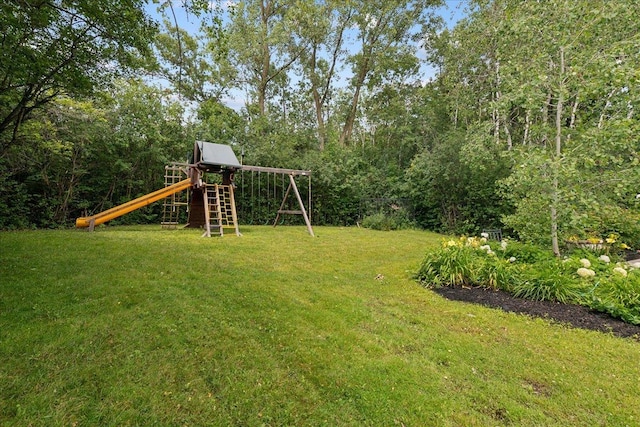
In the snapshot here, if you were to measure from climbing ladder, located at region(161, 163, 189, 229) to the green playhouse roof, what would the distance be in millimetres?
1407

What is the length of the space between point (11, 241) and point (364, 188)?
10.5m

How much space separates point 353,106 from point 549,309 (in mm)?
15485

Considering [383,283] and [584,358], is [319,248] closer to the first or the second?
[383,283]

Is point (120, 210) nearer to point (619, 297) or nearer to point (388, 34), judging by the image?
point (619, 297)

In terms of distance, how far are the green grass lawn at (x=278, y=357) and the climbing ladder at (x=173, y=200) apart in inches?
220

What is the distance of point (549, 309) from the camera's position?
325cm

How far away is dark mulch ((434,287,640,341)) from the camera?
284 centimetres

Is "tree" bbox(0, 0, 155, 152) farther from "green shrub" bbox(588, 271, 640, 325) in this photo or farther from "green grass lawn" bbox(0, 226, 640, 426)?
"green shrub" bbox(588, 271, 640, 325)

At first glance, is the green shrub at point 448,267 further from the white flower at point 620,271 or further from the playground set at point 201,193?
the playground set at point 201,193

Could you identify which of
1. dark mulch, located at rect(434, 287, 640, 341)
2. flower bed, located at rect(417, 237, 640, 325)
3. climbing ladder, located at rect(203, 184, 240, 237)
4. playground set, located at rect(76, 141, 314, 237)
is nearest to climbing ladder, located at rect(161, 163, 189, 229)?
playground set, located at rect(76, 141, 314, 237)

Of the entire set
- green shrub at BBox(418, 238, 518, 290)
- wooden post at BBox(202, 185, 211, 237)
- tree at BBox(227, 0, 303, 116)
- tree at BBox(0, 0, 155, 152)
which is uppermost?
tree at BBox(227, 0, 303, 116)

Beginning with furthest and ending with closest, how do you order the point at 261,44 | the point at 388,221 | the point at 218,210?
1. the point at 261,44
2. the point at 388,221
3. the point at 218,210

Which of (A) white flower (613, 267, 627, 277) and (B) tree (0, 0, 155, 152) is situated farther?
(B) tree (0, 0, 155, 152)

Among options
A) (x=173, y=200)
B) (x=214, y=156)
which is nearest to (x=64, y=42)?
(x=214, y=156)
